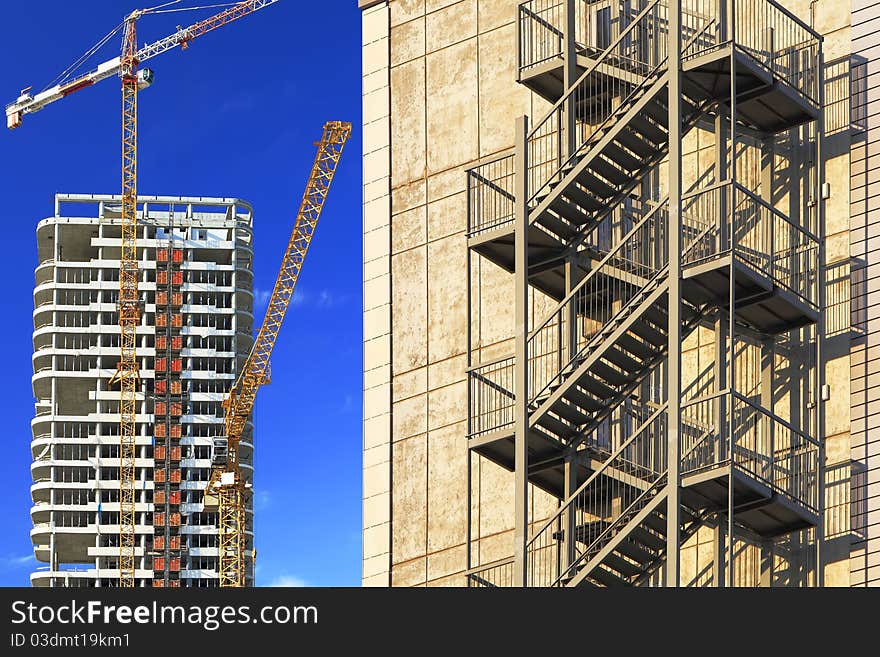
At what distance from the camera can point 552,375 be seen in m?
44.6

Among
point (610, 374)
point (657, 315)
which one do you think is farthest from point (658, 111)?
point (610, 374)

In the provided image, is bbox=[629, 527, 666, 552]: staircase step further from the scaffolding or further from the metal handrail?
the metal handrail

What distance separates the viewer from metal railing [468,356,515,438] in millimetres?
42094

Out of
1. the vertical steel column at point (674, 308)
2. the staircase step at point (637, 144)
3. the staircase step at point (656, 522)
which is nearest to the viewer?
the vertical steel column at point (674, 308)

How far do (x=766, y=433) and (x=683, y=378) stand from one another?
2713 millimetres

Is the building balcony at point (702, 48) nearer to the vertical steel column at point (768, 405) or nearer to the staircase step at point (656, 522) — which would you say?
the vertical steel column at point (768, 405)

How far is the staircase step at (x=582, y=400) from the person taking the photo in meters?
40.0

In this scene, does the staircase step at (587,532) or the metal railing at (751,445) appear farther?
the staircase step at (587,532)

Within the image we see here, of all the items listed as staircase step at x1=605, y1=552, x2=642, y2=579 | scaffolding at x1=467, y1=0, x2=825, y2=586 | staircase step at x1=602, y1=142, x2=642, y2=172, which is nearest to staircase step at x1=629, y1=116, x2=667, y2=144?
scaffolding at x1=467, y1=0, x2=825, y2=586

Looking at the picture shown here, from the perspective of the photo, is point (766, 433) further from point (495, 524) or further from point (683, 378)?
point (495, 524)

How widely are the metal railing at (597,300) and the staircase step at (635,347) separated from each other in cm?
42

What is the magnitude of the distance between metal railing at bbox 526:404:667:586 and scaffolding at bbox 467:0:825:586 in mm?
64

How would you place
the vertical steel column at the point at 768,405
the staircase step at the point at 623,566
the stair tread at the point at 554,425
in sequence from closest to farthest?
the staircase step at the point at 623,566 → the vertical steel column at the point at 768,405 → the stair tread at the point at 554,425

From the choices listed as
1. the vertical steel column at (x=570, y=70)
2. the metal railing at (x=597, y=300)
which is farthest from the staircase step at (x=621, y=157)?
the vertical steel column at (x=570, y=70)
